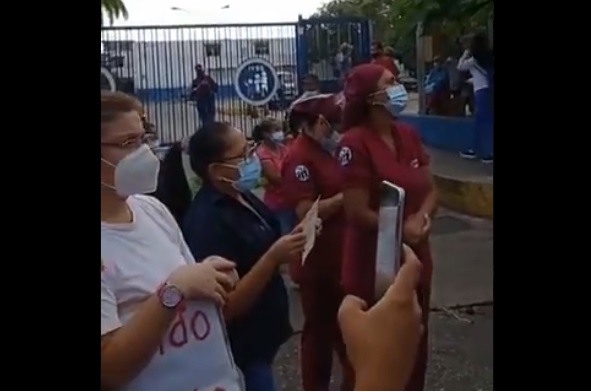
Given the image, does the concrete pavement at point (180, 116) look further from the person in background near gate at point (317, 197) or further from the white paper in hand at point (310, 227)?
the white paper in hand at point (310, 227)

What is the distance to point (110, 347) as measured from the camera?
14.2 feet

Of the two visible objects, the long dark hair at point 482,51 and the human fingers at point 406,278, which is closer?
the long dark hair at point 482,51

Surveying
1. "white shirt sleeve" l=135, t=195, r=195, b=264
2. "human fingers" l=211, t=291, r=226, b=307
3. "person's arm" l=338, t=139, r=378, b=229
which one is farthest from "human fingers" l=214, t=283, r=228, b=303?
"person's arm" l=338, t=139, r=378, b=229

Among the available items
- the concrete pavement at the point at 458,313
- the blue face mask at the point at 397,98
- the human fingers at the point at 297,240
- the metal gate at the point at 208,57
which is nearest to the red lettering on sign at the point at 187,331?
the concrete pavement at the point at 458,313

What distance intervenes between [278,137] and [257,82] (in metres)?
0.21

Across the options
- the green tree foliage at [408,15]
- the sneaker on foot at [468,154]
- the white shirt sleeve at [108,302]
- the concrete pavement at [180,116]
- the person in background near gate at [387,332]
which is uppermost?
the green tree foliage at [408,15]

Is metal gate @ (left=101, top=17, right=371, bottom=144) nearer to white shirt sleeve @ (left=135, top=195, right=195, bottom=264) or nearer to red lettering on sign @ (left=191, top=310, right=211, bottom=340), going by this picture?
white shirt sleeve @ (left=135, top=195, right=195, bottom=264)

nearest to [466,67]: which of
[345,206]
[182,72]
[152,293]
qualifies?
[345,206]

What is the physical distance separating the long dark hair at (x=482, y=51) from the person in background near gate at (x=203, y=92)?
91cm

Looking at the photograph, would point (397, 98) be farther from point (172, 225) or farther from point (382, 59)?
point (172, 225)

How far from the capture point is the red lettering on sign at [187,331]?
4324mm
